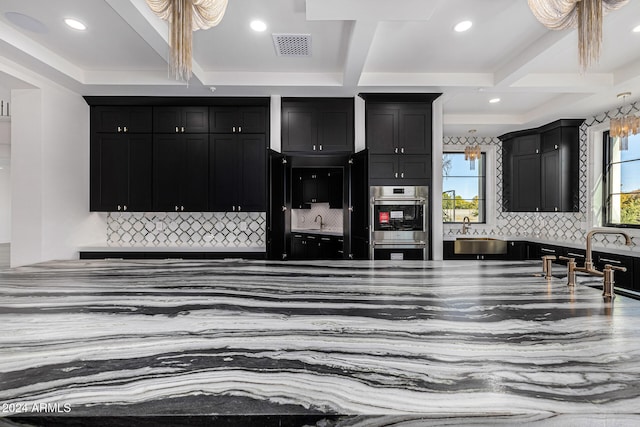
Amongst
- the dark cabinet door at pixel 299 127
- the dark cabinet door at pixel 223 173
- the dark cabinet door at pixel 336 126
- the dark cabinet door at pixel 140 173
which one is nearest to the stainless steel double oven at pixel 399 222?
the dark cabinet door at pixel 336 126

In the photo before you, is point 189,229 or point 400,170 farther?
point 189,229

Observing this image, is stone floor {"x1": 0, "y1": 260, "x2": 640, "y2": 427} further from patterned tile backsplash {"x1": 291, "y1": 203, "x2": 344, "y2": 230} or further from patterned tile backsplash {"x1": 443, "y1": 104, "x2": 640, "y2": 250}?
patterned tile backsplash {"x1": 443, "y1": 104, "x2": 640, "y2": 250}

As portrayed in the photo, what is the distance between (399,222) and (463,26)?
2090 mm

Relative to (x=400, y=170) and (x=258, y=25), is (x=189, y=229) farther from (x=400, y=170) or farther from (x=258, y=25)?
(x=400, y=170)

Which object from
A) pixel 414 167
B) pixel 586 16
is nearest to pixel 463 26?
pixel 586 16

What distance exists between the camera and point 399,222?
12.7 feet

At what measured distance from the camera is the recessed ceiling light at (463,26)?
2604 millimetres

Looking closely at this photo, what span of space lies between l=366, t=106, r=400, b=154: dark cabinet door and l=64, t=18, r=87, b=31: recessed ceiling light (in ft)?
9.54

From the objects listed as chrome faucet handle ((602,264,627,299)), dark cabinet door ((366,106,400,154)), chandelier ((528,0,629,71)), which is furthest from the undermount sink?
chrome faucet handle ((602,264,627,299))

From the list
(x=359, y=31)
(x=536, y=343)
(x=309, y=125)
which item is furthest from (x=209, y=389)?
(x=309, y=125)

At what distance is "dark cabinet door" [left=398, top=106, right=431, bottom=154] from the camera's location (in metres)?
3.90

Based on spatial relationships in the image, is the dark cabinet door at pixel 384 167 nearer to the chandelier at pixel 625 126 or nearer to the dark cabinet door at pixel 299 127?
the dark cabinet door at pixel 299 127

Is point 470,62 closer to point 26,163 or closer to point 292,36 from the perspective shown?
point 292,36

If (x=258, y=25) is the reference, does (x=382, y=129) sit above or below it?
below
